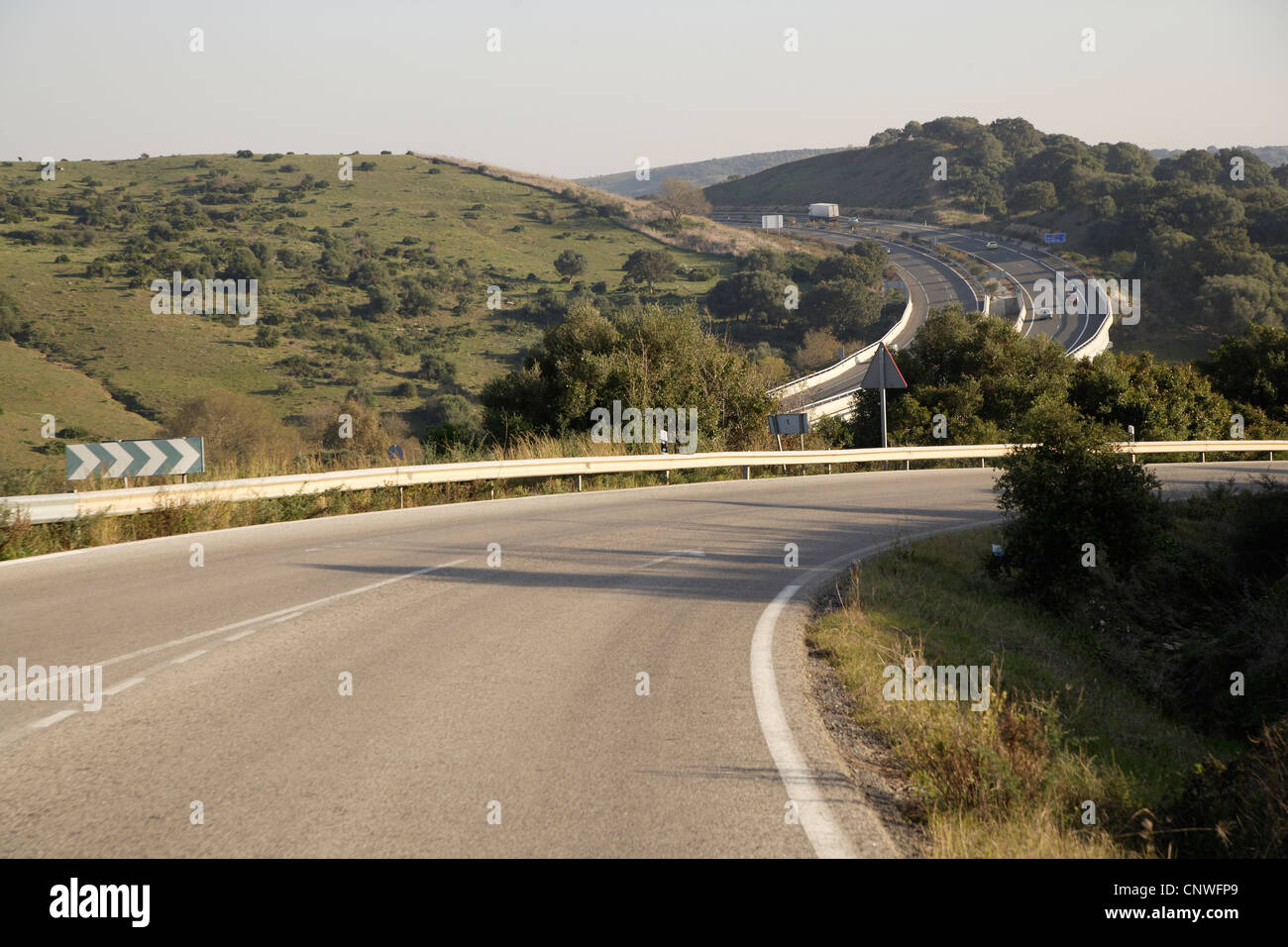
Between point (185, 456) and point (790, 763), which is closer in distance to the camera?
point (790, 763)

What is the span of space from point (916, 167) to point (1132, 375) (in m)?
140

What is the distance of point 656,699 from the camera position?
6086mm

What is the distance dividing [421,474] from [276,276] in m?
67.7

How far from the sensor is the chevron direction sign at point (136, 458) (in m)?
13.0

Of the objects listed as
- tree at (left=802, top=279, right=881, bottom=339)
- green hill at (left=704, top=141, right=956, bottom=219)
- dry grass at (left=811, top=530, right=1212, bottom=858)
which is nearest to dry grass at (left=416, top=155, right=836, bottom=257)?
tree at (left=802, top=279, right=881, bottom=339)

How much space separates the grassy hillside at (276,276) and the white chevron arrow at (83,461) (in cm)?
2768

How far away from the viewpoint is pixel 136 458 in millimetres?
13633

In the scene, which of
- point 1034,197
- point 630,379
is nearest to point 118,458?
point 630,379

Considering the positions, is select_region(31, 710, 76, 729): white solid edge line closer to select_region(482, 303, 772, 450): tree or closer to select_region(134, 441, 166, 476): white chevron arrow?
select_region(134, 441, 166, 476): white chevron arrow

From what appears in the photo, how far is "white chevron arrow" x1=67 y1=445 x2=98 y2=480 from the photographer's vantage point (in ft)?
42.5

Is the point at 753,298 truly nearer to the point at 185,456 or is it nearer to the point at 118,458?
the point at 185,456

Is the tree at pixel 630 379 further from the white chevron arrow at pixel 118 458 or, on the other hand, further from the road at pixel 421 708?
the road at pixel 421 708
